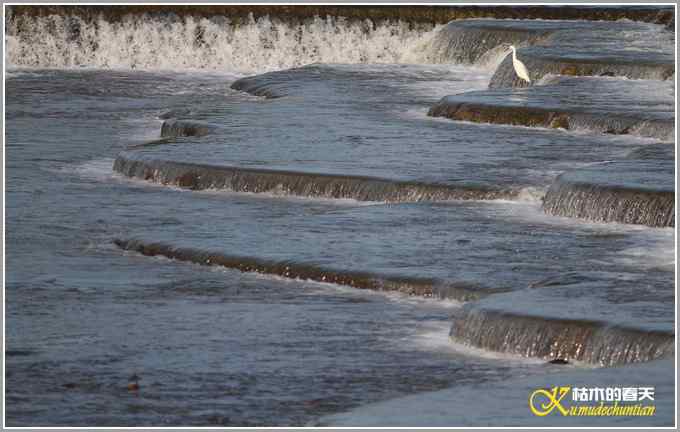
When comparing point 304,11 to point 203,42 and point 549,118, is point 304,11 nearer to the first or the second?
point 203,42

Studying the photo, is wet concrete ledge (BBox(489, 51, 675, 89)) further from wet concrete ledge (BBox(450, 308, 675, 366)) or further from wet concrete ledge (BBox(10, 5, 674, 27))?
wet concrete ledge (BBox(450, 308, 675, 366))

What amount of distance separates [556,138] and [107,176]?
4001 mm

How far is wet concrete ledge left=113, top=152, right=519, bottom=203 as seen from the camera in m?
15.1

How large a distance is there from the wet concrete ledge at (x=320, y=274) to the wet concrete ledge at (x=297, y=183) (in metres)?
2.46

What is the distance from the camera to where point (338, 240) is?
13.3 meters

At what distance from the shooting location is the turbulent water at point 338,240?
392 inches

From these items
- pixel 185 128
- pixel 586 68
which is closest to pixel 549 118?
pixel 586 68

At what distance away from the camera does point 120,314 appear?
1151 centimetres

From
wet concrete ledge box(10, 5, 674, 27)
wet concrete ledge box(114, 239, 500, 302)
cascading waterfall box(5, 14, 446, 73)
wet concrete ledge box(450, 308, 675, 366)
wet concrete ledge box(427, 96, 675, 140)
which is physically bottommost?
cascading waterfall box(5, 14, 446, 73)

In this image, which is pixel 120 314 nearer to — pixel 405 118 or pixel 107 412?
pixel 107 412

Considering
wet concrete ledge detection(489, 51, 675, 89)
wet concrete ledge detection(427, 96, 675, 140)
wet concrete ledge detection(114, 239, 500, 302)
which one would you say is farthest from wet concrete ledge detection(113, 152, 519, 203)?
wet concrete ledge detection(489, 51, 675, 89)

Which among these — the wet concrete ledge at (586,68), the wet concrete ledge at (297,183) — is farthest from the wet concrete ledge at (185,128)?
the wet concrete ledge at (586,68)

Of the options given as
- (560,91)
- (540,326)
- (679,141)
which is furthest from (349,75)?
(540,326)

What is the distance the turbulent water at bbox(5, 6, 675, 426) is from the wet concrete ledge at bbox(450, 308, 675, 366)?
0.01 m
